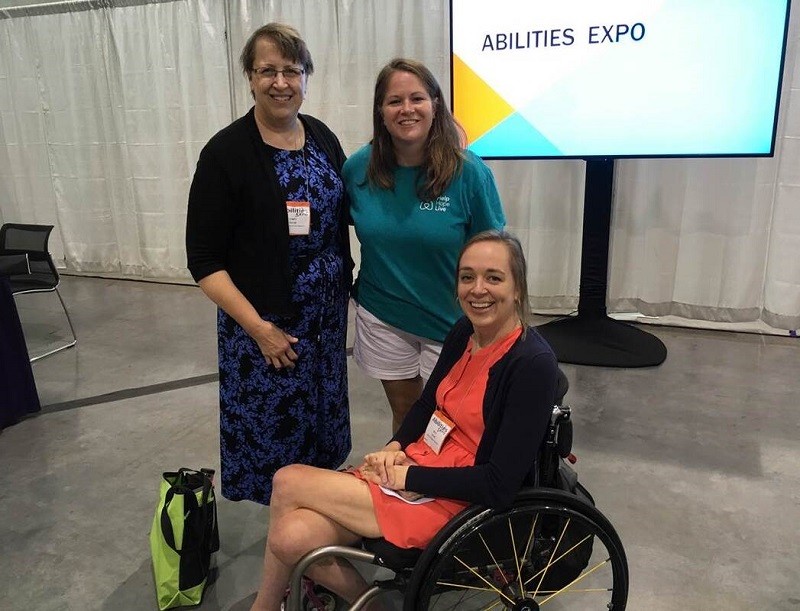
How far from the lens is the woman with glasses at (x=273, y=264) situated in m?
1.50

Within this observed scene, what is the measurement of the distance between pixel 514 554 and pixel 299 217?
905 millimetres

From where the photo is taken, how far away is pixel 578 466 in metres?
2.38

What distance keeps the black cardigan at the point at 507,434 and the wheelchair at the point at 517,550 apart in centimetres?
4

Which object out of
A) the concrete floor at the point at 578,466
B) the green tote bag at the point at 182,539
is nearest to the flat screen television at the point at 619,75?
the concrete floor at the point at 578,466

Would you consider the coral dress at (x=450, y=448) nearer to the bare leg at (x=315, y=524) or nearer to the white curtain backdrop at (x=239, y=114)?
the bare leg at (x=315, y=524)

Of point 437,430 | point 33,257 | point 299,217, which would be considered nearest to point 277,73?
point 299,217

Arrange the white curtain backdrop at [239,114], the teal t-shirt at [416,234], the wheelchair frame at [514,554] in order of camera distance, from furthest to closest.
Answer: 1. the white curtain backdrop at [239,114]
2. the teal t-shirt at [416,234]
3. the wheelchair frame at [514,554]

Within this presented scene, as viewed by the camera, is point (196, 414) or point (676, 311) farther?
point (676, 311)

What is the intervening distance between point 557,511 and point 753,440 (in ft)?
5.47

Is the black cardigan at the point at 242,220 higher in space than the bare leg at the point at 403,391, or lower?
higher

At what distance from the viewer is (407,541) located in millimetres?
1283

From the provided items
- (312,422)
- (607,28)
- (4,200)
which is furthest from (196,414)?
(4,200)

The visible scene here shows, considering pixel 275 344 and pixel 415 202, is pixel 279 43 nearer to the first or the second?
pixel 415 202

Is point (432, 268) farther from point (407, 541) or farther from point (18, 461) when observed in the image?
point (18, 461)
